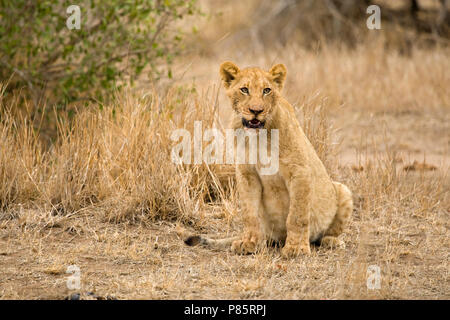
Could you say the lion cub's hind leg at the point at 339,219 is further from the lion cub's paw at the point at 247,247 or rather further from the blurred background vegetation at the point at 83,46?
the blurred background vegetation at the point at 83,46

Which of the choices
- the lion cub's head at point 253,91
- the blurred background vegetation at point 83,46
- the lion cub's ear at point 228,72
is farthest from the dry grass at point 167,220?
the lion cub's ear at point 228,72

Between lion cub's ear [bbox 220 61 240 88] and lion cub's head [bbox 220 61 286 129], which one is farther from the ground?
lion cub's ear [bbox 220 61 240 88]

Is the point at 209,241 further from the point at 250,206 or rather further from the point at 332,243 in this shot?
the point at 332,243

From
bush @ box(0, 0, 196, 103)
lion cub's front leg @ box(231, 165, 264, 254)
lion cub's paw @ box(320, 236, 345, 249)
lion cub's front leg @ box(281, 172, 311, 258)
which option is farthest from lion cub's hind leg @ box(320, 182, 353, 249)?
bush @ box(0, 0, 196, 103)

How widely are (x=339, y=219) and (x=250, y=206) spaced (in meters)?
0.75

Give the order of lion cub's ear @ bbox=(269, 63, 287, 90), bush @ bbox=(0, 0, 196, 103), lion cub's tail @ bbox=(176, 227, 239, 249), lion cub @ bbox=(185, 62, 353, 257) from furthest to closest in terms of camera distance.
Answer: bush @ bbox=(0, 0, 196, 103) < lion cub's tail @ bbox=(176, 227, 239, 249) < lion cub's ear @ bbox=(269, 63, 287, 90) < lion cub @ bbox=(185, 62, 353, 257)

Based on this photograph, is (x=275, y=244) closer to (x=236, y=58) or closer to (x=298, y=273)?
(x=298, y=273)

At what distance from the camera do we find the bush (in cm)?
737

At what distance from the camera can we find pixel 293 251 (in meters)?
4.79

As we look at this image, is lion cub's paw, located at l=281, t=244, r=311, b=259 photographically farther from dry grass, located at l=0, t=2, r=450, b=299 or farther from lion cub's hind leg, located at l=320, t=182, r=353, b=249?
lion cub's hind leg, located at l=320, t=182, r=353, b=249

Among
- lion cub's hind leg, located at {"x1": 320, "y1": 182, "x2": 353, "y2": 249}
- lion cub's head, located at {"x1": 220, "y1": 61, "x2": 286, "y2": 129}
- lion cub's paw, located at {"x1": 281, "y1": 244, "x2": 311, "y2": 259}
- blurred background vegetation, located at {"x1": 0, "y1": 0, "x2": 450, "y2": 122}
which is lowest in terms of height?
lion cub's paw, located at {"x1": 281, "y1": 244, "x2": 311, "y2": 259}

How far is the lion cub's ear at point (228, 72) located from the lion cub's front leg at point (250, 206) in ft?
1.99

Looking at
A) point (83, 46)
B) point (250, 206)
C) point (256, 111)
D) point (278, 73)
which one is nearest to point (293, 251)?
point (250, 206)

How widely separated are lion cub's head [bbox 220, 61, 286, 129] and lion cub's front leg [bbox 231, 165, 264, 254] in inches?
15.3
